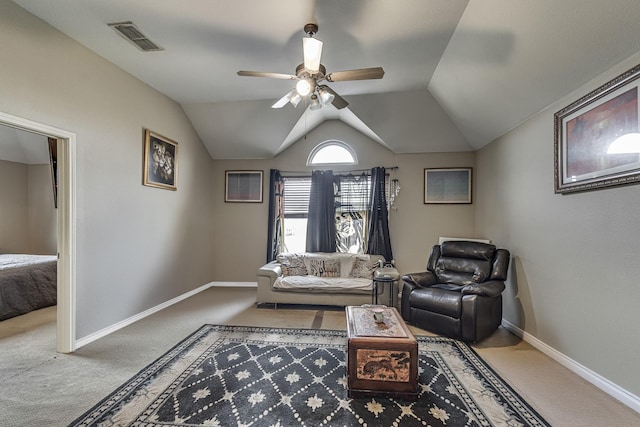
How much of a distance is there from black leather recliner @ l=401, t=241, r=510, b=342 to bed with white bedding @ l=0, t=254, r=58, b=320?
5021mm

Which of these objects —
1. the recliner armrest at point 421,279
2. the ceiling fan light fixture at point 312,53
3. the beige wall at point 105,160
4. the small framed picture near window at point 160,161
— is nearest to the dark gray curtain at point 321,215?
the recliner armrest at point 421,279

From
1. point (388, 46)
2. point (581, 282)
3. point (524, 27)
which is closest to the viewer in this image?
point (524, 27)

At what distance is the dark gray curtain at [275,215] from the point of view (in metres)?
5.03

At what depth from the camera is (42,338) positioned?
2943mm

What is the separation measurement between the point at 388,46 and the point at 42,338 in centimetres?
482

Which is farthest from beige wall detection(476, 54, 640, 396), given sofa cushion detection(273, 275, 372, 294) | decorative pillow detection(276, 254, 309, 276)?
decorative pillow detection(276, 254, 309, 276)

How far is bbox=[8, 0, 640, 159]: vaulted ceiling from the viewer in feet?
6.97

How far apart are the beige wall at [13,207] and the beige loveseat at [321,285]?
514cm

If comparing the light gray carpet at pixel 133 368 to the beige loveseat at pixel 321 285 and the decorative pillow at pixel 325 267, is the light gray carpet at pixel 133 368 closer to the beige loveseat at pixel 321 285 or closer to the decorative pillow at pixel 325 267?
the beige loveseat at pixel 321 285

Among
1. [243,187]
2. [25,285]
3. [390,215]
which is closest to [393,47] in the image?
[390,215]

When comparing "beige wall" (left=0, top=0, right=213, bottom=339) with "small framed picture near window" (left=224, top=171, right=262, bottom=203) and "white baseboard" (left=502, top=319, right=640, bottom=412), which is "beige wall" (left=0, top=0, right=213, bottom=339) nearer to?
"small framed picture near window" (left=224, top=171, right=262, bottom=203)

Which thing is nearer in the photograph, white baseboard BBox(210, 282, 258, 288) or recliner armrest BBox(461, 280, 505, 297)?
recliner armrest BBox(461, 280, 505, 297)

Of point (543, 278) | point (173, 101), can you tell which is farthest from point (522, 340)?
point (173, 101)

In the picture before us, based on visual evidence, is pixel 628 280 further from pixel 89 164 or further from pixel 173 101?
pixel 173 101
